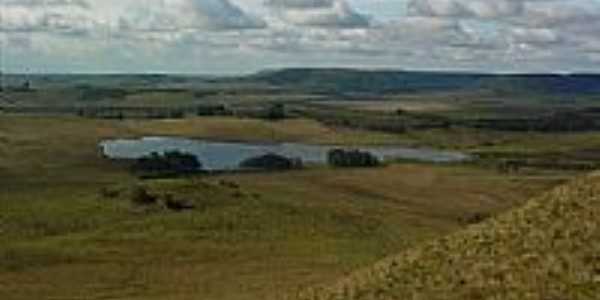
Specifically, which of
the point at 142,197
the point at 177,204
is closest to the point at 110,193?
the point at 142,197

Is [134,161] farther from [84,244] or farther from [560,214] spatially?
[560,214]

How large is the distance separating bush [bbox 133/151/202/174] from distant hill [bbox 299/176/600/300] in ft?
464

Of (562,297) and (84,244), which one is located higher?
(562,297)

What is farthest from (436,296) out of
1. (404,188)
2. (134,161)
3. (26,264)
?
(134,161)

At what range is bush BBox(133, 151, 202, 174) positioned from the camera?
604ft

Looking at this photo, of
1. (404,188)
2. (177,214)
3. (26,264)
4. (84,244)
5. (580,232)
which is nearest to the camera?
(580,232)

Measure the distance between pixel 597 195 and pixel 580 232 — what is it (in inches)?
196

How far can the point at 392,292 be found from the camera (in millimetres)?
37438

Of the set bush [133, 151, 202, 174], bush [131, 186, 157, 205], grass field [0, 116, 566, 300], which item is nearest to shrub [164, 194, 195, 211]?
grass field [0, 116, 566, 300]

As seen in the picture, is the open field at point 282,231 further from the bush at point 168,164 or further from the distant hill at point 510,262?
the bush at point 168,164

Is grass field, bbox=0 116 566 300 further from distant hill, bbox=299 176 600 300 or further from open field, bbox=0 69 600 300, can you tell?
distant hill, bbox=299 176 600 300

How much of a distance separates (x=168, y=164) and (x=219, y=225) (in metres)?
71.9

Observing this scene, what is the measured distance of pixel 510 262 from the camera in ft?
123

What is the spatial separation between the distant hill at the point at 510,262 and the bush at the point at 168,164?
5565 inches
